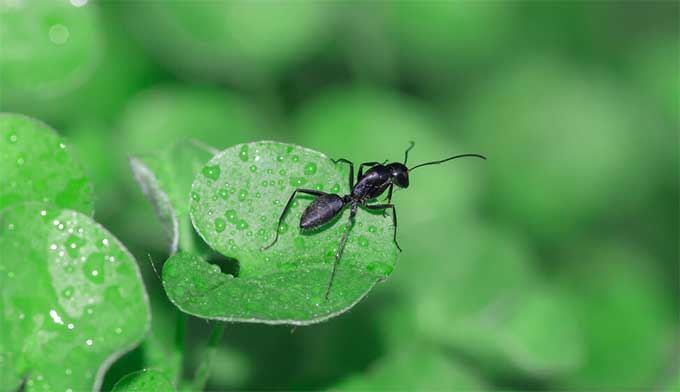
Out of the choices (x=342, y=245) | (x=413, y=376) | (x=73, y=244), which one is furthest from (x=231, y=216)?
(x=413, y=376)

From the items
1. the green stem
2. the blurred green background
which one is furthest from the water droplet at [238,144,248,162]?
the blurred green background

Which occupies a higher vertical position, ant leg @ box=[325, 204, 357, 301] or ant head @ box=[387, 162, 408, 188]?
ant leg @ box=[325, 204, 357, 301]

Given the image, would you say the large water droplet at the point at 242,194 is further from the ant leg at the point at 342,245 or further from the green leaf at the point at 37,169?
the green leaf at the point at 37,169

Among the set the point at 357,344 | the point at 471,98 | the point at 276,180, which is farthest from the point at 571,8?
the point at 276,180

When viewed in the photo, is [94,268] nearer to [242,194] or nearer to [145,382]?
[145,382]

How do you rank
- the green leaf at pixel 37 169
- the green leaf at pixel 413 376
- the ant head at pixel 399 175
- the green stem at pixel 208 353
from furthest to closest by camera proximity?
the ant head at pixel 399 175 < the green leaf at pixel 413 376 < the green leaf at pixel 37 169 < the green stem at pixel 208 353

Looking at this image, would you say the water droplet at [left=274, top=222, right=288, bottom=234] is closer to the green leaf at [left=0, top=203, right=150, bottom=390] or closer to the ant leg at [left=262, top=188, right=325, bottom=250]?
the ant leg at [left=262, top=188, right=325, bottom=250]

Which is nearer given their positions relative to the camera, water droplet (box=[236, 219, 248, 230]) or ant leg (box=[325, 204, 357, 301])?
ant leg (box=[325, 204, 357, 301])

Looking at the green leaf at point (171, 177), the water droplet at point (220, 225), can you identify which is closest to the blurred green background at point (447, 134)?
the green leaf at point (171, 177)
